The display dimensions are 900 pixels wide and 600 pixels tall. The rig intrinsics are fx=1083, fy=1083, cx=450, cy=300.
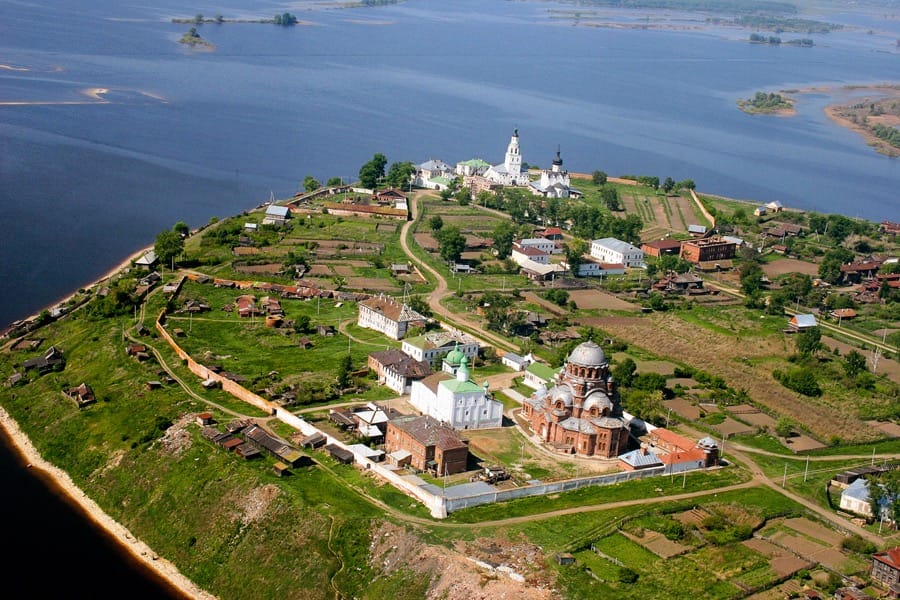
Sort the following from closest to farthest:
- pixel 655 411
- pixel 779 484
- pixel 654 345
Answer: pixel 779 484 → pixel 655 411 → pixel 654 345

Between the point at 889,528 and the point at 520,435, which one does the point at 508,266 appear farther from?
the point at 889,528

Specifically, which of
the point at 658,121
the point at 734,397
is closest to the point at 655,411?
the point at 734,397

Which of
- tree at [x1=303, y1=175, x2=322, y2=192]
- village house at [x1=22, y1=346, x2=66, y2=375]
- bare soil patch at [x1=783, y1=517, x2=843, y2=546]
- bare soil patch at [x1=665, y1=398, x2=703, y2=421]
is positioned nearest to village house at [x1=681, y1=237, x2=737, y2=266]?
bare soil patch at [x1=665, y1=398, x2=703, y2=421]

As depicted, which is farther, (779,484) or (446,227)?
(446,227)

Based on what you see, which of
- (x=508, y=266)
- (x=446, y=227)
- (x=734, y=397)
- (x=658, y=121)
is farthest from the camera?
(x=658, y=121)

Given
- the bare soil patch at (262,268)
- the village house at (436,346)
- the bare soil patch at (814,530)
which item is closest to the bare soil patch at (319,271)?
the bare soil patch at (262,268)

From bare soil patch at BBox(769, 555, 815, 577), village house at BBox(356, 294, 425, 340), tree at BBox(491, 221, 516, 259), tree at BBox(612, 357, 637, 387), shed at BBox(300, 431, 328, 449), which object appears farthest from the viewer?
tree at BBox(491, 221, 516, 259)

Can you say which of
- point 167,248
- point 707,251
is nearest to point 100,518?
point 167,248

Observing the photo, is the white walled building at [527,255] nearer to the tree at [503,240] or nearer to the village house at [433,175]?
the tree at [503,240]

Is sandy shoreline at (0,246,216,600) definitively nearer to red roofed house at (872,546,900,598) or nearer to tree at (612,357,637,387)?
red roofed house at (872,546,900,598)
